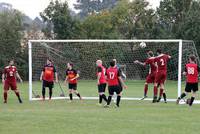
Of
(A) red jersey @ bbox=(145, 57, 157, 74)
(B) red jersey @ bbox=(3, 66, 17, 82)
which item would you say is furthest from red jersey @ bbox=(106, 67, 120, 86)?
(B) red jersey @ bbox=(3, 66, 17, 82)

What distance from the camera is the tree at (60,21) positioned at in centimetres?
5609

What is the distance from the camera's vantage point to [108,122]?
14.4m

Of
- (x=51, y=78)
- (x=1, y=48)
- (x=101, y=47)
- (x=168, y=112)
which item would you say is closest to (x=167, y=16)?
(x=1, y=48)

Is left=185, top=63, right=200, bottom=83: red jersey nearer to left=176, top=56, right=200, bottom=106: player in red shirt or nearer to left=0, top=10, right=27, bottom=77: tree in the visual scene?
left=176, top=56, right=200, bottom=106: player in red shirt

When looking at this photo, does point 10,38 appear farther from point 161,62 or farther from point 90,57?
point 161,62

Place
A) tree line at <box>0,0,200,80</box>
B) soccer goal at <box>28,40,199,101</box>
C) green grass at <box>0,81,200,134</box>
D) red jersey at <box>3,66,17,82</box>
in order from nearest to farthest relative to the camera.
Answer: green grass at <box>0,81,200,134</box>
red jersey at <box>3,66,17,82</box>
soccer goal at <box>28,40,199,101</box>
tree line at <box>0,0,200,80</box>

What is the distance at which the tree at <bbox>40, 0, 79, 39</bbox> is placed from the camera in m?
56.1

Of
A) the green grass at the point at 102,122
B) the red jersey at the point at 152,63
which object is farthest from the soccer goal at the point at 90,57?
the green grass at the point at 102,122

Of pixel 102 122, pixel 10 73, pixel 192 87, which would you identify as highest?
pixel 10 73

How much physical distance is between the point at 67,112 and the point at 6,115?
2.11m

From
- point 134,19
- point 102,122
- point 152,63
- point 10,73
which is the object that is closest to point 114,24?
point 134,19

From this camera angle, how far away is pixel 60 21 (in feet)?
184

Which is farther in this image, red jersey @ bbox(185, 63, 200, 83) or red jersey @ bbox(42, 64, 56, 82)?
red jersey @ bbox(42, 64, 56, 82)

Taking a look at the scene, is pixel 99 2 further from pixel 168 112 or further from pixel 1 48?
pixel 168 112
